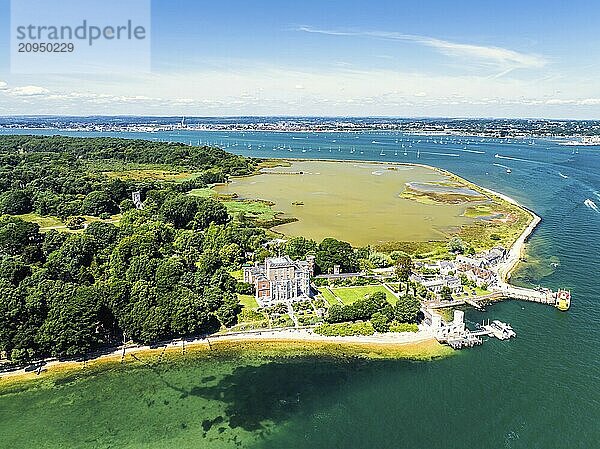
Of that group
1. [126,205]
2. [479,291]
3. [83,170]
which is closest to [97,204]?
[126,205]

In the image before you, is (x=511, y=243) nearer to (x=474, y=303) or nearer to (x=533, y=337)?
(x=474, y=303)

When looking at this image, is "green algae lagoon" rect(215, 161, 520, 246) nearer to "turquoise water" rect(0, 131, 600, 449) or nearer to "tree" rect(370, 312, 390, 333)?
"tree" rect(370, 312, 390, 333)

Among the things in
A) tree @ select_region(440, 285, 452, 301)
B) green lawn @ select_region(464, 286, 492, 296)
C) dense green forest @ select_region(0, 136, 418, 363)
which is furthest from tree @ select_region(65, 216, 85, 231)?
green lawn @ select_region(464, 286, 492, 296)

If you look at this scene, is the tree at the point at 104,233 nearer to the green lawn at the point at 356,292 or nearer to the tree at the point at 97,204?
the tree at the point at 97,204

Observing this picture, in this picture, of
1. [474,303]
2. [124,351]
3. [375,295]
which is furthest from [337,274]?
[124,351]

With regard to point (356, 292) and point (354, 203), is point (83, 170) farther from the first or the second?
point (356, 292)
